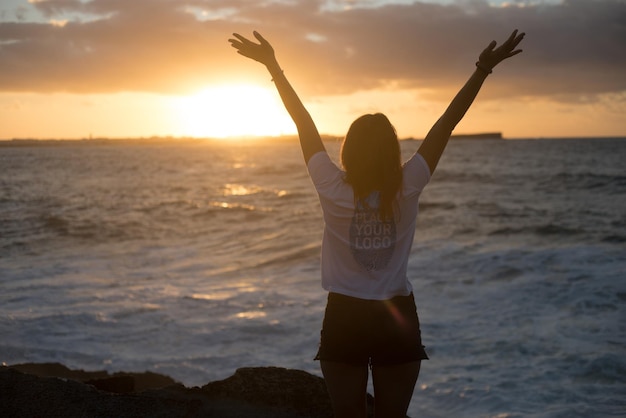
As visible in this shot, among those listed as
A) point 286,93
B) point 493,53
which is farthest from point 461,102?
point 286,93

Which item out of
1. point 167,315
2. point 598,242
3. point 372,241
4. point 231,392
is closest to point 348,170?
point 372,241

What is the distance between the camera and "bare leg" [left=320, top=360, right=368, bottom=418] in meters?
2.74

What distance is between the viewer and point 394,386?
8.95 feet

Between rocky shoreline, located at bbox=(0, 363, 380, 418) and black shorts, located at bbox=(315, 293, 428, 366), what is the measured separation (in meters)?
1.49

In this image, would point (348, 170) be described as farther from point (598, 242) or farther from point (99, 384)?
point (598, 242)

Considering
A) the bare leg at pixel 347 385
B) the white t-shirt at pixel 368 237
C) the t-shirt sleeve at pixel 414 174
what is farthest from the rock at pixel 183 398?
the t-shirt sleeve at pixel 414 174

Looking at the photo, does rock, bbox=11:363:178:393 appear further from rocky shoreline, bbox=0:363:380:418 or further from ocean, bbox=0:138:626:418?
rocky shoreline, bbox=0:363:380:418

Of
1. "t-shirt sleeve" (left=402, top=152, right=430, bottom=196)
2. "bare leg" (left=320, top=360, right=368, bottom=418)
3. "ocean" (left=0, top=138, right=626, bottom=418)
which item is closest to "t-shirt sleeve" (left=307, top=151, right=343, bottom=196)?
"t-shirt sleeve" (left=402, top=152, right=430, bottom=196)

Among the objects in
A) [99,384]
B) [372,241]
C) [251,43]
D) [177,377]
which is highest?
[251,43]

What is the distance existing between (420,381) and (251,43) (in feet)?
20.1

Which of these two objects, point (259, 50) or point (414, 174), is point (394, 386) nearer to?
point (414, 174)

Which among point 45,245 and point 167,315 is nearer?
point 167,315

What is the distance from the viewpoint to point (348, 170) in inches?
107

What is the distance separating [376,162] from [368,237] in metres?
0.31
